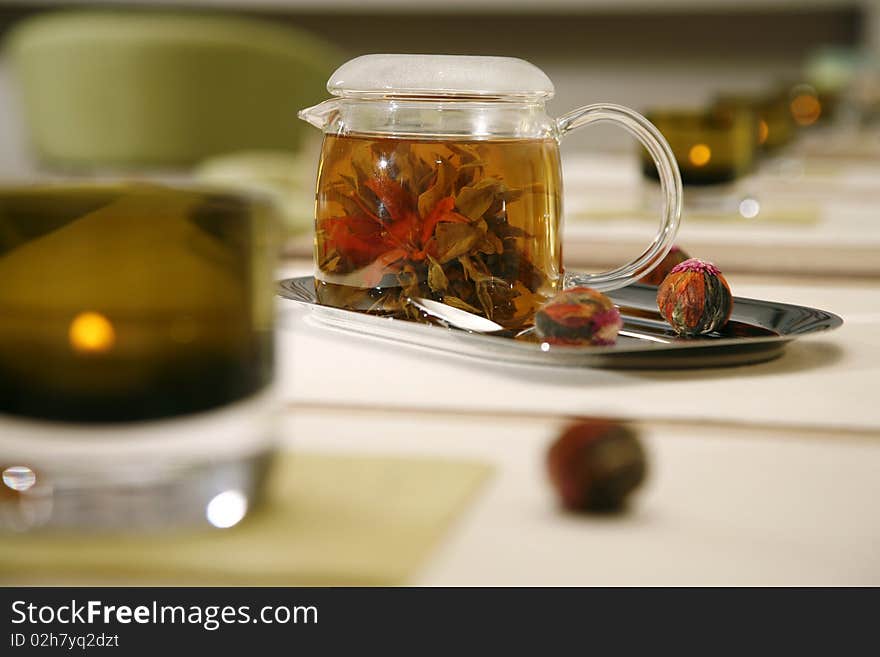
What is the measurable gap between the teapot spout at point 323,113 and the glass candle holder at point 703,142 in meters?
0.50

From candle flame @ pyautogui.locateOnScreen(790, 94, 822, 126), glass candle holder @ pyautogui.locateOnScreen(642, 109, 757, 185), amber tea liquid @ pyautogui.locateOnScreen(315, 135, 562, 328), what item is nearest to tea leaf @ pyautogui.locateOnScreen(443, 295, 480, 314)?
amber tea liquid @ pyautogui.locateOnScreen(315, 135, 562, 328)

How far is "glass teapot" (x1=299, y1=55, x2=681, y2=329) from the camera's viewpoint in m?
0.50

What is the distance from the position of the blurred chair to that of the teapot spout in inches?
102

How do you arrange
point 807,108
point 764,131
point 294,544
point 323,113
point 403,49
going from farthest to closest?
point 403,49, point 807,108, point 764,131, point 323,113, point 294,544

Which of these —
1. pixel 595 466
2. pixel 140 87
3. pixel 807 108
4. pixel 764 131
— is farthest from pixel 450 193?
pixel 140 87

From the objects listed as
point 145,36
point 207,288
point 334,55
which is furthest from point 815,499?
point 334,55

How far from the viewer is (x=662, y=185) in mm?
540

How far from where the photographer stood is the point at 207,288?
30 cm

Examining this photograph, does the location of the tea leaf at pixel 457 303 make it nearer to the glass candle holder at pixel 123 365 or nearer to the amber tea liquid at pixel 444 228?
the amber tea liquid at pixel 444 228

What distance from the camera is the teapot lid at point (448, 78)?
507 millimetres

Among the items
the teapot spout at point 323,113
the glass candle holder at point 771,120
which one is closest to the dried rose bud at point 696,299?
the teapot spout at point 323,113

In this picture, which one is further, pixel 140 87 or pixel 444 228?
pixel 140 87

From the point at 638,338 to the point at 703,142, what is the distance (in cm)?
56

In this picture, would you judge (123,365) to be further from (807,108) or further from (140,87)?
(140,87)
